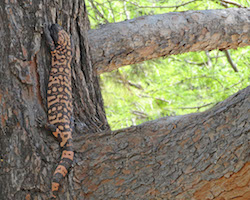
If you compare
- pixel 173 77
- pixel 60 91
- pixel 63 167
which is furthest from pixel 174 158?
pixel 173 77

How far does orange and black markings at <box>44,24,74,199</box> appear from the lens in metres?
2.23

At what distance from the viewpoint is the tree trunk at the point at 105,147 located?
1828mm

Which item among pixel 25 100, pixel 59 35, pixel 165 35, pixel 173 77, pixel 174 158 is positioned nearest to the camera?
pixel 174 158

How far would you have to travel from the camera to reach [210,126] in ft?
6.43

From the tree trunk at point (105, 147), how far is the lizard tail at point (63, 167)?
0.04m

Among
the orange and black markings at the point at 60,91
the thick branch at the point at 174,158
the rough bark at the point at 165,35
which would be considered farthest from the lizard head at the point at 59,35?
the thick branch at the point at 174,158

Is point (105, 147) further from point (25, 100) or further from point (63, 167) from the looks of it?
point (25, 100)

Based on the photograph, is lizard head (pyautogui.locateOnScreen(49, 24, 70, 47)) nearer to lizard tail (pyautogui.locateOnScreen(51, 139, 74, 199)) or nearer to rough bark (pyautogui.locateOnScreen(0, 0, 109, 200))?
rough bark (pyautogui.locateOnScreen(0, 0, 109, 200))

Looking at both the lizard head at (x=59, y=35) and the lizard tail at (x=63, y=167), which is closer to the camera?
the lizard tail at (x=63, y=167)

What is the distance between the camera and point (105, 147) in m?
2.21

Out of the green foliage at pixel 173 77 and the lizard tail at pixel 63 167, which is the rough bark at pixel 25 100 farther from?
the green foliage at pixel 173 77

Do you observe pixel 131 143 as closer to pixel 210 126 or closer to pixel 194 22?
pixel 210 126

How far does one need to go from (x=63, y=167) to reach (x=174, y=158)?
0.75 metres

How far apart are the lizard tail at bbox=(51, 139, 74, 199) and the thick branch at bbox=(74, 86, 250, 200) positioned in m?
0.08
